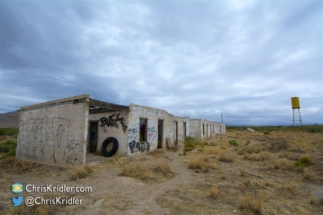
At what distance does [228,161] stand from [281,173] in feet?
8.52

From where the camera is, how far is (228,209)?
404 centimetres

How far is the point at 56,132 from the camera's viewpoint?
877cm

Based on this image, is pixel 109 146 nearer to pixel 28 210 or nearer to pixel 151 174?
pixel 151 174

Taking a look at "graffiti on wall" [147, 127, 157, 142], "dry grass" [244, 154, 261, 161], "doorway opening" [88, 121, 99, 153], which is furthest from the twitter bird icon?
"dry grass" [244, 154, 261, 161]

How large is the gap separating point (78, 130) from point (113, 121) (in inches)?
111

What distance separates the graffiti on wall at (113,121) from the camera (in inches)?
400

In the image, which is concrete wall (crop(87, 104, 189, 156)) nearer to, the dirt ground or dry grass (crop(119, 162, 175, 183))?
the dirt ground

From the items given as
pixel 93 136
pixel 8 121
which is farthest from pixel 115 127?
pixel 8 121

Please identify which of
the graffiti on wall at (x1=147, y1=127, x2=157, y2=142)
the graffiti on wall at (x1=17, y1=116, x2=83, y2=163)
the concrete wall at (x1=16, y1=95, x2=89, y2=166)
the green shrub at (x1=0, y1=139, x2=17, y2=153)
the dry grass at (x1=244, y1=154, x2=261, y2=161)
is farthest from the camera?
the green shrub at (x1=0, y1=139, x2=17, y2=153)

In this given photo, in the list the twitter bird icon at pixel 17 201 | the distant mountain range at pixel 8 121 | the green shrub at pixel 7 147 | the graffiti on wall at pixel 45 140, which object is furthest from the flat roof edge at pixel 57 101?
the distant mountain range at pixel 8 121

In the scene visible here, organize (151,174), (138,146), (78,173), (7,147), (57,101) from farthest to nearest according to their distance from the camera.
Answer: (7,147), (138,146), (57,101), (151,174), (78,173)

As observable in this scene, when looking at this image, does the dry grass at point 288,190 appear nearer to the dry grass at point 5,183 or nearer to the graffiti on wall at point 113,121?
the graffiti on wall at point 113,121

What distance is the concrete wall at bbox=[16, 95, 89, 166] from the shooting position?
7805 mm

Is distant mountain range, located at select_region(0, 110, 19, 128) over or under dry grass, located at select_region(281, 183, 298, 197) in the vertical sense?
over
